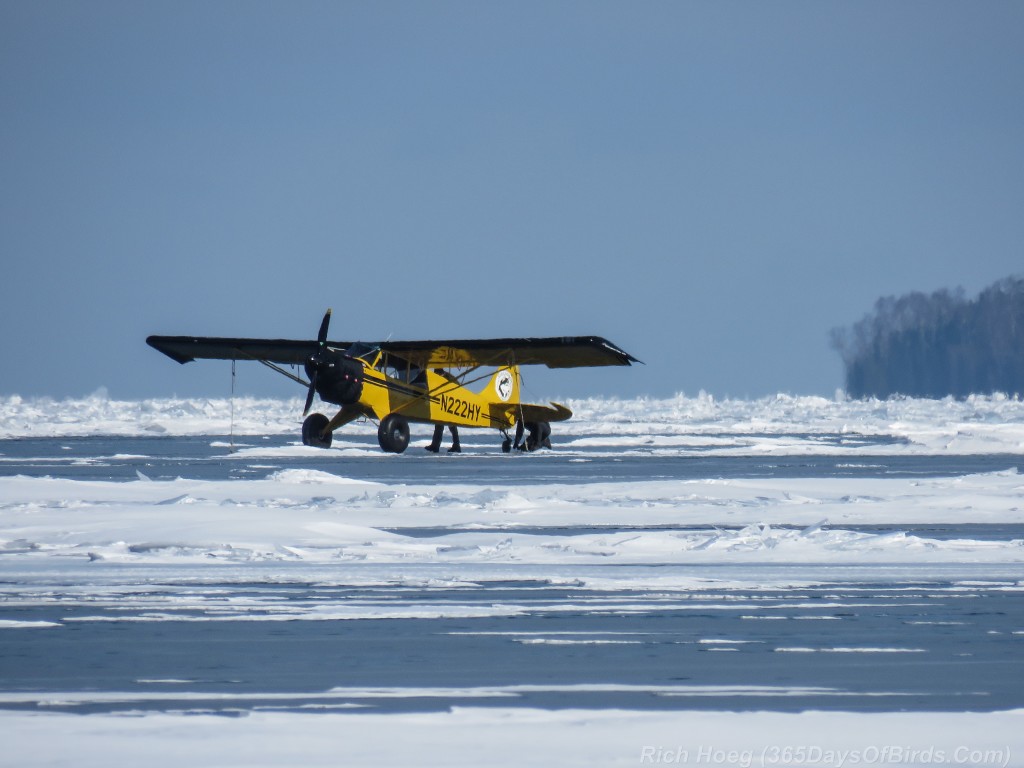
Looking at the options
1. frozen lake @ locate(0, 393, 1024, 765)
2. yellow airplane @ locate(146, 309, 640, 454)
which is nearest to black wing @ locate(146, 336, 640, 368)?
yellow airplane @ locate(146, 309, 640, 454)

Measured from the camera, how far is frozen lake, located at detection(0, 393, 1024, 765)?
5547 millimetres

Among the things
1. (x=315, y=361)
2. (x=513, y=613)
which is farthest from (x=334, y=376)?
(x=513, y=613)

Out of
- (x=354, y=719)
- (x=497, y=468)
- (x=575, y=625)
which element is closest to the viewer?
(x=354, y=719)

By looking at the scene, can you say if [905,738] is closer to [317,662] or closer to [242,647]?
[317,662]

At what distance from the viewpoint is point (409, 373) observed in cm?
3394

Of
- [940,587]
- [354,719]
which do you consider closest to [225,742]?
[354,719]

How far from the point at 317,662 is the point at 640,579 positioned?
358cm

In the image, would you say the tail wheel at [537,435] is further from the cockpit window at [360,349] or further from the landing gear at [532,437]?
the cockpit window at [360,349]

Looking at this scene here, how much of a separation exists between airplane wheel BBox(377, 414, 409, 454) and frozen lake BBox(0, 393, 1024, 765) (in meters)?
14.6

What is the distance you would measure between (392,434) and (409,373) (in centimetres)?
190

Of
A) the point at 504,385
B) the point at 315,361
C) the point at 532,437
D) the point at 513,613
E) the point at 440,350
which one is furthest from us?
the point at 504,385

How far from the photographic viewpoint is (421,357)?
3481 cm

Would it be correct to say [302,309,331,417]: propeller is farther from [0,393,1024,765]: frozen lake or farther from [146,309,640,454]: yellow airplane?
[0,393,1024,765]: frozen lake

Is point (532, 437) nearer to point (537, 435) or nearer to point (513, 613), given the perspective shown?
point (537, 435)
